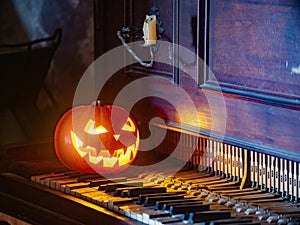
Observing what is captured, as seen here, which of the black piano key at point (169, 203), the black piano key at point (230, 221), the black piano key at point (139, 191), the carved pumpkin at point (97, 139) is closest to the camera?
the black piano key at point (230, 221)

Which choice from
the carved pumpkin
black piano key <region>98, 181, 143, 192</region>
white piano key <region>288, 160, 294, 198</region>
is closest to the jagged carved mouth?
the carved pumpkin

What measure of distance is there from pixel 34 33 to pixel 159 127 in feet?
3.56

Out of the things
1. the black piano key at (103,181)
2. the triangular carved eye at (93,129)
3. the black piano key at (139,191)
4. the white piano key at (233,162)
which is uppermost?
the triangular carved eye at (93,129)

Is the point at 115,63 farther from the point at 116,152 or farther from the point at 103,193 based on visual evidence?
the point at 103,193

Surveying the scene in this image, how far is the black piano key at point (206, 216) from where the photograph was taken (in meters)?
2.02

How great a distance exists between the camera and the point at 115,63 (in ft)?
8.88

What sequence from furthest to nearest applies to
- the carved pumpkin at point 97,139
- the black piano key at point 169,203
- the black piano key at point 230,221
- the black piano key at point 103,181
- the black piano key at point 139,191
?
the carved pumpkin at point 97,139 → the black piano key at point 103,181 → the black piano key at point 139,191 → the black piano key at point 169,203 → the black piano key at point 230,221

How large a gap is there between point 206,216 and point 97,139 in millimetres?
539

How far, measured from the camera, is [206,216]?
203 centimetres

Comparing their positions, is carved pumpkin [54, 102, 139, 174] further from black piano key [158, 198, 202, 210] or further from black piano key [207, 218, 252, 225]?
black piano key [207, 218, 252, 225]

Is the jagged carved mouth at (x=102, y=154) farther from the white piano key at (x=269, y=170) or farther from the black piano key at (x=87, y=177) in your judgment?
the white piano key at (x=269, y=170)

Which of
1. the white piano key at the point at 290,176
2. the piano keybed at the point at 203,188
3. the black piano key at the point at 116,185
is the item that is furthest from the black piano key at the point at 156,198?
the white piano key at the point at 290,176

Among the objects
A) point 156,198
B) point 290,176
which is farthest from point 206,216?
point 290,176

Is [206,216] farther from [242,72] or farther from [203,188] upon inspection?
[242,72]
